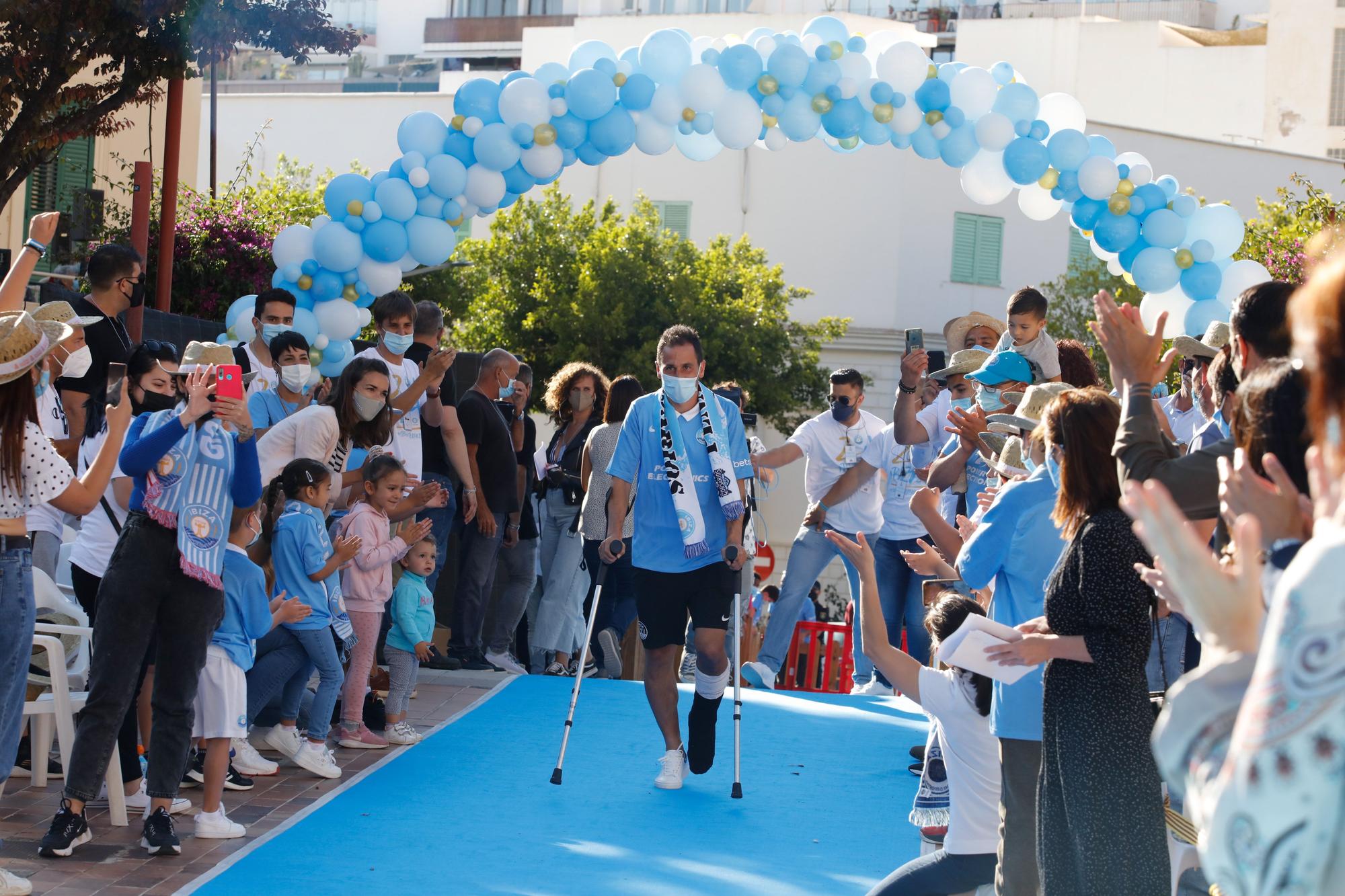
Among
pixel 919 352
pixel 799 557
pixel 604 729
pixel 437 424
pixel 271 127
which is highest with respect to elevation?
pixel 271 127

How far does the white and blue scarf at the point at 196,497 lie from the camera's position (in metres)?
5.45

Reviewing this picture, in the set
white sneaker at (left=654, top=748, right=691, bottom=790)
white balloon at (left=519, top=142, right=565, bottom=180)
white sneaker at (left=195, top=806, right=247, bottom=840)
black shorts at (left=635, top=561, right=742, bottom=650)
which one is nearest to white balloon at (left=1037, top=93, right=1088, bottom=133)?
white balloon at (left=519, top=142, right=565, bottom=180)

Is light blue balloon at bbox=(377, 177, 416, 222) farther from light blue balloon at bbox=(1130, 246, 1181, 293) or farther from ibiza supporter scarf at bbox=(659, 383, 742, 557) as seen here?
light blue balloon at bbox=(1130, 246, 1181, 293)

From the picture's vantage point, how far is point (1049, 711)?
385 cm

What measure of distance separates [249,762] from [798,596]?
13.0 feet

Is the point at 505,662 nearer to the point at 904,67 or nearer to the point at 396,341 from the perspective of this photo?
the point at 396,341

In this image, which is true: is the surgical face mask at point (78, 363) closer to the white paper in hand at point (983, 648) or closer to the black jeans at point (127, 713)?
the black jeans at point (127, 713)

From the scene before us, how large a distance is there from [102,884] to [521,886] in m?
1.41

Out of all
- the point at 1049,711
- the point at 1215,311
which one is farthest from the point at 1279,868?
the point at 1215,311

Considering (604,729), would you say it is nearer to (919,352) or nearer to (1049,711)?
(919,352)

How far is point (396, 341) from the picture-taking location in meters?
8.46

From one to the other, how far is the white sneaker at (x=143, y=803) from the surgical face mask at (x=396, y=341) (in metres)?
3.03

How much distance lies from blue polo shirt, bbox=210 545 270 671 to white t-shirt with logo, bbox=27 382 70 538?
3.87 feet

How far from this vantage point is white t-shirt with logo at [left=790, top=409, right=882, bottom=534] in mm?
→ 9555
